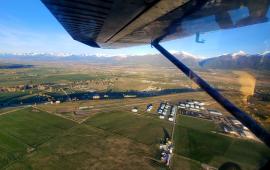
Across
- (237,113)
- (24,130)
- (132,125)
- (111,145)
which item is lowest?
(24,130)

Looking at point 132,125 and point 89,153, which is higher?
point 132,125

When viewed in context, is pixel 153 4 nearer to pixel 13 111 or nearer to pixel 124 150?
pixel 124 150

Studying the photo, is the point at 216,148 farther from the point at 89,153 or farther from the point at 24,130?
the point at 24,130

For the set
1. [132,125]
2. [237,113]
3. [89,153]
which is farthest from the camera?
[132,125]

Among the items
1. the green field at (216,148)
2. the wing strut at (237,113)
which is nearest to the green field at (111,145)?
the green field at (216,148)

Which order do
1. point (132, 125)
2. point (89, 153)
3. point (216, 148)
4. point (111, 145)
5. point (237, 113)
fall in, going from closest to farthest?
point (237, 113)
point (89, 153)
point (216, 148)
point (111, 145)
point (132, 125)

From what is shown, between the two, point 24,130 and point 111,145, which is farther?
point 24,130

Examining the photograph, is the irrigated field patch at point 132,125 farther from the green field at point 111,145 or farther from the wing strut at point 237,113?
the wing strut at point 237,113

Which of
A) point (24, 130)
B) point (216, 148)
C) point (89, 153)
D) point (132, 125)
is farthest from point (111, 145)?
point (24, 130)

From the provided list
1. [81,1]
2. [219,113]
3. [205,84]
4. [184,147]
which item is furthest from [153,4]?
[219,113]
